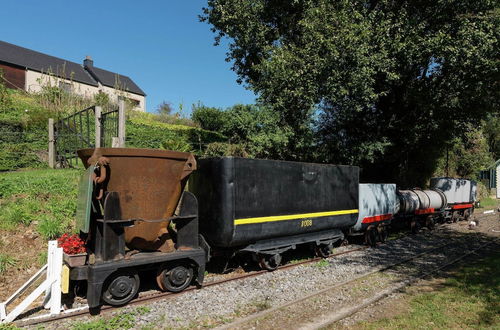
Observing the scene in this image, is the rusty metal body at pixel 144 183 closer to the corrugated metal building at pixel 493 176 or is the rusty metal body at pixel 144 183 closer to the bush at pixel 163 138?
the bush at pixel 163 138

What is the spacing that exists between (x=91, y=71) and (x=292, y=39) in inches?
1622

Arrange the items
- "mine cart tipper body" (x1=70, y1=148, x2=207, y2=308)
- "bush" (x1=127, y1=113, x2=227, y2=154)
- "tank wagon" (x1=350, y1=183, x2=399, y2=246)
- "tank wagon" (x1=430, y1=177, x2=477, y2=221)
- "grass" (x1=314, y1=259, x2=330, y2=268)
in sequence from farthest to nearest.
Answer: "tank wagon" (x1=430, y1=177, x2=477, y2=221) → "bush" (x1=127, y1=113, x2=227, y2=154) → "tank wagon" (x1=350, y1=183, x2=399, y2=246) → "grass" (x1=314, y1=259, x2=330, y2=268) → "mine cart tipper body" (x1=70, y1=148, x2=207, y2=308)

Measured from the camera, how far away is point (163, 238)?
7.65m

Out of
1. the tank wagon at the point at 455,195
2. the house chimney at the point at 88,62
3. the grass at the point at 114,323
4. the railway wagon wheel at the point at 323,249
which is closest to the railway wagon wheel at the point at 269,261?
the railway wagon wheel at the point at 323,249

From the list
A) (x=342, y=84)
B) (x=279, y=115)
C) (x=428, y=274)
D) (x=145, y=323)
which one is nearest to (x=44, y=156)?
Result: (x=279, y=115)

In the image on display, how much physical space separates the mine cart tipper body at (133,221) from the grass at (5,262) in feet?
6.88

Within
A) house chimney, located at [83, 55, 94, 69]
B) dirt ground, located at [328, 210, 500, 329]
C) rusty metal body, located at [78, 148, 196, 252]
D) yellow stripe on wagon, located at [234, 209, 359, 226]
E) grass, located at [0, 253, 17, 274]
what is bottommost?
dirt ground, located at [328, 210, 500, 329]

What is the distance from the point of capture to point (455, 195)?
2116 centimetres

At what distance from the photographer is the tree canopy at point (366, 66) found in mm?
14587

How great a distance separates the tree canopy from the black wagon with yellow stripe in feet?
18.1

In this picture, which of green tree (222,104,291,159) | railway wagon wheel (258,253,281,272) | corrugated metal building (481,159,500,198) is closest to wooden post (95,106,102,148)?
railway wagon wheel (258,253,281,272)

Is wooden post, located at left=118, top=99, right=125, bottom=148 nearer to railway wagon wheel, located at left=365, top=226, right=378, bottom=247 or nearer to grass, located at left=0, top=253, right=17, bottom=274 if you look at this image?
grass, located at left=0, top=253, right=17, bottom=274

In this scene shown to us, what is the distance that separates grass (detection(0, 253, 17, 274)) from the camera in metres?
8.07

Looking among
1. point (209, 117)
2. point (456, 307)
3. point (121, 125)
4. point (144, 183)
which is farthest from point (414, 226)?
point (209, 117)
